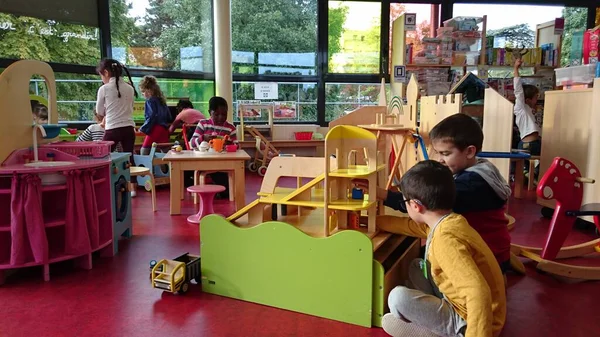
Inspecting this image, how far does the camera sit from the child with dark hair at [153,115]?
17.6ft

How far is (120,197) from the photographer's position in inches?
127

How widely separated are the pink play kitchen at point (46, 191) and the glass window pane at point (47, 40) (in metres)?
2.12

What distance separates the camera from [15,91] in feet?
9.00

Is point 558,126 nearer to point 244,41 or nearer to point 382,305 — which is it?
point 382,305

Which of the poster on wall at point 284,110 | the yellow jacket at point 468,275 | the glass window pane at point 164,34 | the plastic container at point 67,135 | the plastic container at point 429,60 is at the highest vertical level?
the glass window pane at point 164,34

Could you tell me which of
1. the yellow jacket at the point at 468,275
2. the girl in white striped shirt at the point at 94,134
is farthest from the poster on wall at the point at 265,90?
the yellow jacket at the point at 468,275

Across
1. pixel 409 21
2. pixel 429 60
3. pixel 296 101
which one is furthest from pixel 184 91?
pixel 429 60

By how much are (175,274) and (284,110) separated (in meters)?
5.25

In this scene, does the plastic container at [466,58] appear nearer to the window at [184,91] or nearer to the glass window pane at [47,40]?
the window at [184,91]

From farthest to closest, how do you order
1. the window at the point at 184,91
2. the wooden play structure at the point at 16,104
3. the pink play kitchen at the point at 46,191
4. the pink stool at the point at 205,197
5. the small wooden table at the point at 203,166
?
the window at the point at 184,91
the small wooden table at the point at 203,166
the pink stool at the point at 205,197
the wooden play structure at the point at 16,104
the pink play kitchen at the point at 46,191

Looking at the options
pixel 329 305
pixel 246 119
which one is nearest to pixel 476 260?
pixel 329 305

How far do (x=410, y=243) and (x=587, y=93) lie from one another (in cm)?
230

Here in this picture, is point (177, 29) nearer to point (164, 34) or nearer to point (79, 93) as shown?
point (164, 34)

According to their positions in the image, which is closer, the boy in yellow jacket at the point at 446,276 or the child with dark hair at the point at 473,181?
the boy in yellow jacket at the point at 446,276
